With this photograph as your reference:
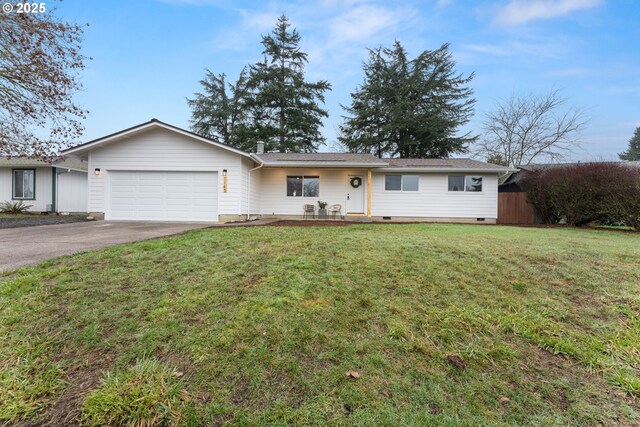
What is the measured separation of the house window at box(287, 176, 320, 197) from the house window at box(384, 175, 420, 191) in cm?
330

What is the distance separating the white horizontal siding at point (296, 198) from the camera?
44.6ft

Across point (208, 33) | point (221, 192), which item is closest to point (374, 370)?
point (221, 192)

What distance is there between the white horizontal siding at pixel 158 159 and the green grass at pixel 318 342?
7.28m

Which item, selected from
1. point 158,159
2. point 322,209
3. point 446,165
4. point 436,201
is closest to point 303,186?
point 322,209

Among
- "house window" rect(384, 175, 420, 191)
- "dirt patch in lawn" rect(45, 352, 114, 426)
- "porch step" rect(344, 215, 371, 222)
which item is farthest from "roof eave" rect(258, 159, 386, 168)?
"dirt patch in lawn" rect(45, 352, 114, 426)

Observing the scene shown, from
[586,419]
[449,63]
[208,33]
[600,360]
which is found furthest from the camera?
[449,63]

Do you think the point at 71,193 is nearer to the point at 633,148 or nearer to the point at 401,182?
the point at 401,182

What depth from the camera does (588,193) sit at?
10.8m

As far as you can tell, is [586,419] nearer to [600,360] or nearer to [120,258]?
[600,360]

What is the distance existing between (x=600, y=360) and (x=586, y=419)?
0.78 metres

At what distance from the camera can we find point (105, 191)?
424 inches

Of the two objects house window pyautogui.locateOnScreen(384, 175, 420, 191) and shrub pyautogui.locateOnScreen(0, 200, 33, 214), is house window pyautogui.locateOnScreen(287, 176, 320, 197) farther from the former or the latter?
shrub pyautogui.locateOnScreen(0, 200, 33, 214)

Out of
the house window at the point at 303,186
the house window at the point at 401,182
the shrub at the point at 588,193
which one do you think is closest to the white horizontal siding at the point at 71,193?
the house window at the point at 303,186

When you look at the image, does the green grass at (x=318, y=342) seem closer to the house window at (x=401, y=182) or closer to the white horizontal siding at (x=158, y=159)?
the white horizontal siding at (x=158, y=159)
